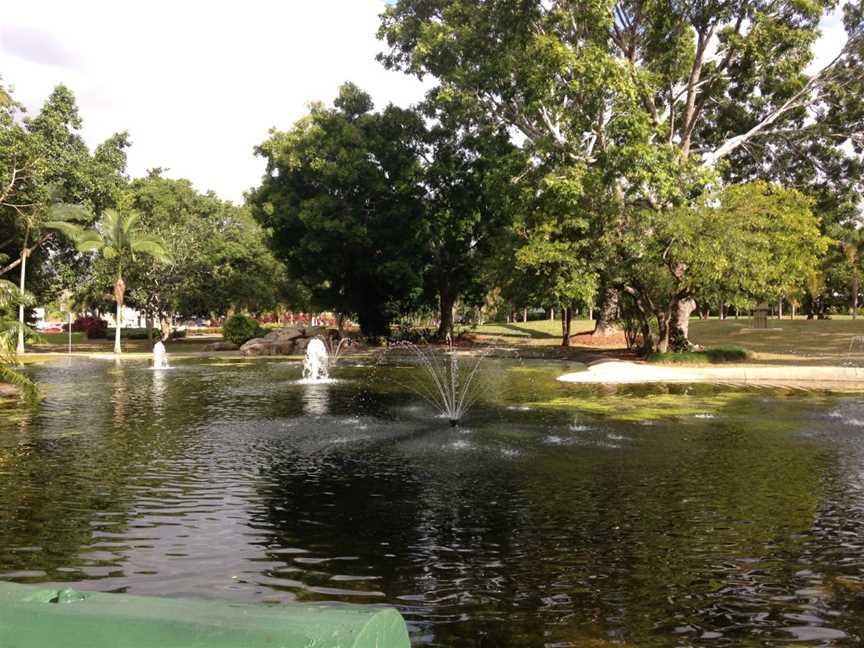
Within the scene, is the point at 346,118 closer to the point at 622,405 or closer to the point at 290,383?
the point at 290,383

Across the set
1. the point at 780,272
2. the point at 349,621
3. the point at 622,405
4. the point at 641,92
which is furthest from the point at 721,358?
the point at 349,621

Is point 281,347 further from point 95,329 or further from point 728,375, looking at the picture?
point 95,329

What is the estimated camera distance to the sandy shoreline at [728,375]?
71.9ft

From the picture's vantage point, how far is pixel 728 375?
2283cm

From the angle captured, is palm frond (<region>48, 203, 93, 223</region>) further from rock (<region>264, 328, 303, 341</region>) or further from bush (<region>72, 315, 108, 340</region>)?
bush (<region>72, 315, 108, 340</region>)

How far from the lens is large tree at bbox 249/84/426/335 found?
41.5 meters

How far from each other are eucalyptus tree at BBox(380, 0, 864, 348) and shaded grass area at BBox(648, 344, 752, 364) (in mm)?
1940

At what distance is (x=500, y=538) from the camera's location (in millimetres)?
6590

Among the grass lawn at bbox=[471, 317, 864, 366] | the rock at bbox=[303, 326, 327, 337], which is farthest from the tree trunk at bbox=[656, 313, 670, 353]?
the rock at bbox=[303, 326, 327, 337]

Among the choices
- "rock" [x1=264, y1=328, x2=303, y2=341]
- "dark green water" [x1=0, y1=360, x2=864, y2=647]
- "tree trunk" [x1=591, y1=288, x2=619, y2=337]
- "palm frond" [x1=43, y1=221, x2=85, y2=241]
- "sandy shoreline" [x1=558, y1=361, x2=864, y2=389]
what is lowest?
"dark green water" [x1=0, y1=360, x2=864, y2=647]

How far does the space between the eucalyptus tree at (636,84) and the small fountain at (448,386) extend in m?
7.87

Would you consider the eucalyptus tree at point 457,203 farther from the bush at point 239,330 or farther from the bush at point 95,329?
the bush at point 95,329

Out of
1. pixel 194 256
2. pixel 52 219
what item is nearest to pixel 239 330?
pixel 194 256

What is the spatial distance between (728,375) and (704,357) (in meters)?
5.49
